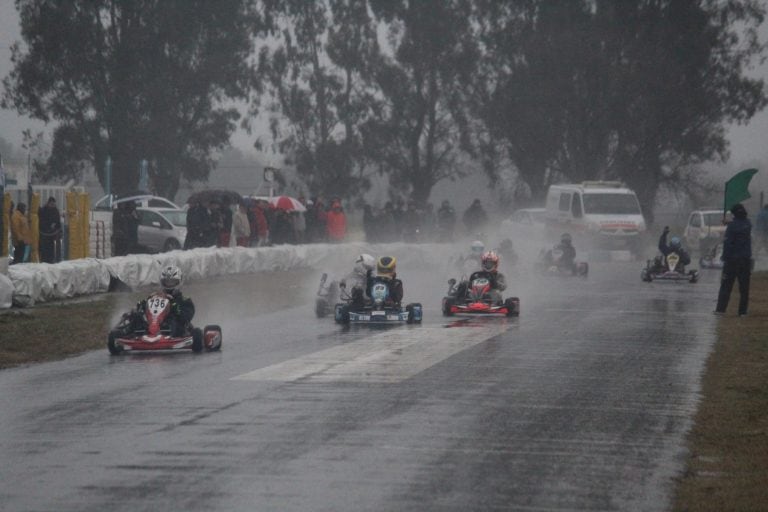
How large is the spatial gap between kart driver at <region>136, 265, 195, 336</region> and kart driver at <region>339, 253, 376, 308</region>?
4365mm

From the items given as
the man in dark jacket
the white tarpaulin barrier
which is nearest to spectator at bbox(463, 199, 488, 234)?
the white tarpaulin barrier

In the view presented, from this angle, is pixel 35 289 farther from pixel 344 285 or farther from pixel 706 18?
pixel 706 18

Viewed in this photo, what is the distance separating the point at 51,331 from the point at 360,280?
4836mm

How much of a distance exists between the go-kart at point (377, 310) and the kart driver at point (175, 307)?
4.23 metres

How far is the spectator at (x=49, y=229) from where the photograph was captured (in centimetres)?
2955

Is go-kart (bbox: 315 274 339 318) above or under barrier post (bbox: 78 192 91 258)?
under

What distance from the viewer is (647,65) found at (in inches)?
2741

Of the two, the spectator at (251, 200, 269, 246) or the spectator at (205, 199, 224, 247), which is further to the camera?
the spectator at (251, 200, 269, 246)

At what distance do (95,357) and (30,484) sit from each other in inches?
320

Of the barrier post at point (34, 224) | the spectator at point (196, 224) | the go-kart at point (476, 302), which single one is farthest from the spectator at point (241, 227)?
the go-kart at point (476, 302)

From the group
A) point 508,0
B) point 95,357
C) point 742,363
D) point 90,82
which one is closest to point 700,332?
point 742,363

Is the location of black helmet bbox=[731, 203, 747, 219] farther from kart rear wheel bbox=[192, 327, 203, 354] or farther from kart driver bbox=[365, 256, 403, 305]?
kart rear wheel bbox=[192, 327, 203, 354]

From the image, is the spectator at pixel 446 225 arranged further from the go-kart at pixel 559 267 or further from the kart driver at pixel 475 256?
the kart driver at pixel 475 256

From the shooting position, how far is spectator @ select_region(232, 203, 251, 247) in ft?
119
